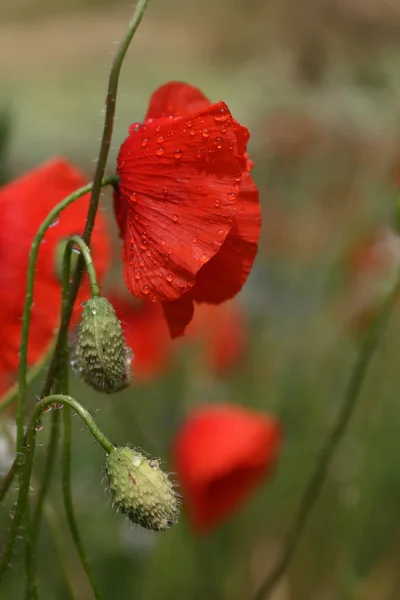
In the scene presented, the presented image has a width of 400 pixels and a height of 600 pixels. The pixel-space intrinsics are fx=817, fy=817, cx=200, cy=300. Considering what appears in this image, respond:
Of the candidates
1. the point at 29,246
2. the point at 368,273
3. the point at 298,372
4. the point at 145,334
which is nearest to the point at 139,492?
the point at 29,246

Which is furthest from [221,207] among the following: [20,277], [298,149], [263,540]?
[298,149]

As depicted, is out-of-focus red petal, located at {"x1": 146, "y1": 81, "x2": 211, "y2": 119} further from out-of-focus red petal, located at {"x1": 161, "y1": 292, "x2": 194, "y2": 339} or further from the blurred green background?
the blurred green background

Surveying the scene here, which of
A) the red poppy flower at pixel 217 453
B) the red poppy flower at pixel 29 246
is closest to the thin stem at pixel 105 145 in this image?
the red poppy flower at pixel 29 246

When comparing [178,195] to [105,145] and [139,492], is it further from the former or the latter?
[139,492]

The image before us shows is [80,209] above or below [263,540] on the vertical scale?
above

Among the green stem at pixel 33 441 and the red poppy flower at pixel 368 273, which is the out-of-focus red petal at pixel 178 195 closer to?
the green stem at pixel 33 441

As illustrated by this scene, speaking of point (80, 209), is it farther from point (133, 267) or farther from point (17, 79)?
point (17, 79)
